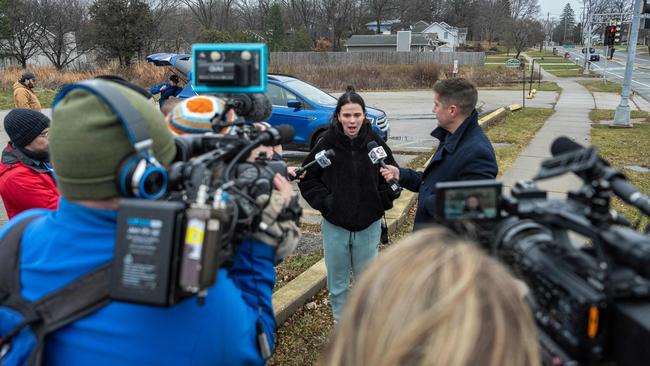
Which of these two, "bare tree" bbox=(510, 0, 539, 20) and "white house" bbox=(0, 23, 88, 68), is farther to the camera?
"bare tree" bbox=(510, 0, 539, 20)

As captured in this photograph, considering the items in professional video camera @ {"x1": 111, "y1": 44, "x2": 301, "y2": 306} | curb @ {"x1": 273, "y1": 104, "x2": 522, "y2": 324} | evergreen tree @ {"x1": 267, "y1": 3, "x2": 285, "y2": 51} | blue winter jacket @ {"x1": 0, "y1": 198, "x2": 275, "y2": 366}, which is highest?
evergreen tree @ {"x1": 267, "y1": 3, "x2": 285, "y2": 51}

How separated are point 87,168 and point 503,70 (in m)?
41.2

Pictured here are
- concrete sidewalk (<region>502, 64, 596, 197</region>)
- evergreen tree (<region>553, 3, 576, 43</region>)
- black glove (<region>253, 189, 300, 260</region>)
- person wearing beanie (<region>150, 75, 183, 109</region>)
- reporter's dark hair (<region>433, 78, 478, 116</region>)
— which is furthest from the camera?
evergreen tree (<region>553, 3, 576, 43</region>)

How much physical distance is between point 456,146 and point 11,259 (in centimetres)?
259

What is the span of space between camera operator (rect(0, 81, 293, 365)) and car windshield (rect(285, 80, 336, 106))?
9.23 m

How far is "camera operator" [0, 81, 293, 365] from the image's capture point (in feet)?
4.17

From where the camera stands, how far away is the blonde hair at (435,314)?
890 millimetres

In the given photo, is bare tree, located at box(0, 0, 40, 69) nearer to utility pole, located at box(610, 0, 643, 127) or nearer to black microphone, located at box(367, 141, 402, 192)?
utility pole, located at box(610, 0, 643, 127)

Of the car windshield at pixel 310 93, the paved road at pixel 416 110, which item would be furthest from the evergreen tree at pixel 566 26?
the car windshield at pixel 310 93

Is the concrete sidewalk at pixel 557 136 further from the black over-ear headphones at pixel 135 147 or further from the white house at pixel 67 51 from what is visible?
the white house at pixel 67 51

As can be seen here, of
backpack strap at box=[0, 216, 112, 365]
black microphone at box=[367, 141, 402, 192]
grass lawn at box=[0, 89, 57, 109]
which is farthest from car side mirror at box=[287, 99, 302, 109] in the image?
grass lawn at box=[0, 89, 57, 109]

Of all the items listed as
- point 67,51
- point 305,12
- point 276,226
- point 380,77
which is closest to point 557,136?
point 276,226

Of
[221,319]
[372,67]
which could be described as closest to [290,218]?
[221,319]

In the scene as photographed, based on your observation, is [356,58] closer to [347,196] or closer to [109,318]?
[347,196]
